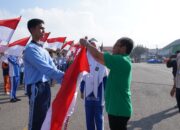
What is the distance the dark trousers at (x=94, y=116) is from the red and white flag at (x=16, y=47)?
6860 mm

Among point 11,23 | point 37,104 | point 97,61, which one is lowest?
point 37,104

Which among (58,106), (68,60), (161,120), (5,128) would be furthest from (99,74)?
(68,60)

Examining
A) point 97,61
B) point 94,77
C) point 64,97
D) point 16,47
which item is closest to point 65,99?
point 64,97

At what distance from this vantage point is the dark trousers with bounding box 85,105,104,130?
19.2 ft

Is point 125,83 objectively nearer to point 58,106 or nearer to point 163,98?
point 58,106

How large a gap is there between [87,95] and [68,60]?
57.1 ft

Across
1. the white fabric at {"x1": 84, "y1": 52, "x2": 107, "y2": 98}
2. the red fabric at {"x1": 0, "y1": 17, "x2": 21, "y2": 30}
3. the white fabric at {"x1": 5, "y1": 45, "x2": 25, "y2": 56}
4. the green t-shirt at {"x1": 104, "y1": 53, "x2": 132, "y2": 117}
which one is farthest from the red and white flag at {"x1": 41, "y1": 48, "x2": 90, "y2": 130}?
the white fabric at {"x1": 5, "y1": 45, "x2": 25, "y2": 56}

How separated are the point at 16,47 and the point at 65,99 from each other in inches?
325

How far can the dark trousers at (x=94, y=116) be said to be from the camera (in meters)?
5.86

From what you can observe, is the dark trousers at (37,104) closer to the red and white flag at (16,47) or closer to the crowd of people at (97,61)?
the crowd of people at (97,61)

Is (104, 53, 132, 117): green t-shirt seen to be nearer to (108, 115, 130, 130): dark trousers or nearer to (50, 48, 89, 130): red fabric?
(108, 115, 130, 130): dark trousers

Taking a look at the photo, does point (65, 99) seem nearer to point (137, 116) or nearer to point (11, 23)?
point (137, 116)

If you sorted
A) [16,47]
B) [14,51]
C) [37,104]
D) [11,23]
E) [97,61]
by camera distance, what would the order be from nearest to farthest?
1. [97,61]
2. [37,104]
3. [11,23]
4. [14,51]
5. [16,47]

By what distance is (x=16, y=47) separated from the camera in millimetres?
12469
